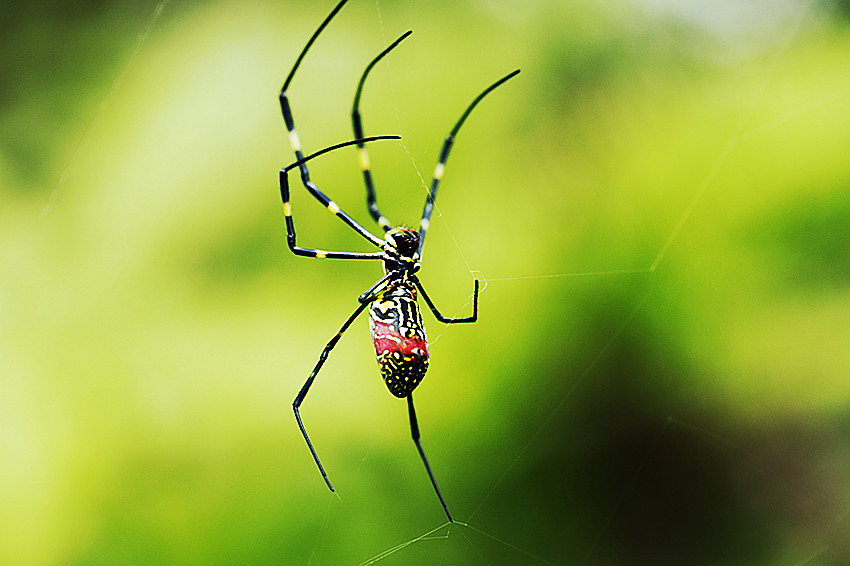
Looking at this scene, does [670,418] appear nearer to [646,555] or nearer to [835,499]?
[646,555]

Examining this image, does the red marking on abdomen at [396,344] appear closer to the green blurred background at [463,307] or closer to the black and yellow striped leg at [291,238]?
the black and yellow striped leg at [291,238]

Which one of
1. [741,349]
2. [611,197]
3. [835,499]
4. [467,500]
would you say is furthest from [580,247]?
[835,499]

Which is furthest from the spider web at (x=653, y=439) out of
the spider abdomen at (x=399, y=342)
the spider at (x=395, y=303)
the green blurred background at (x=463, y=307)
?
the spider abdomen at (x=399, y=342)

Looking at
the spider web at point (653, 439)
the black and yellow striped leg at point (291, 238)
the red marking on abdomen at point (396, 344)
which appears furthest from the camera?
the spider web at point (653, 439)

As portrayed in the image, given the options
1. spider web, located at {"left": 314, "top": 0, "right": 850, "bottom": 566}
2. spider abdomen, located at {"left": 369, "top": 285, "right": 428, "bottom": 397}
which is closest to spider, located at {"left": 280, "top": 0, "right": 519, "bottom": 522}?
spider abdomen, located at {"left": 369, "top": 285, "right": 428, "bottom": 397}

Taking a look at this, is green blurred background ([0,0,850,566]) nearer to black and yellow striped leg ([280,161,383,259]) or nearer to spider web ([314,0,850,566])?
spider web ([314,0,850,566])

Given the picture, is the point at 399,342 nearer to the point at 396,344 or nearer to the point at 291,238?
the point at 396,344
